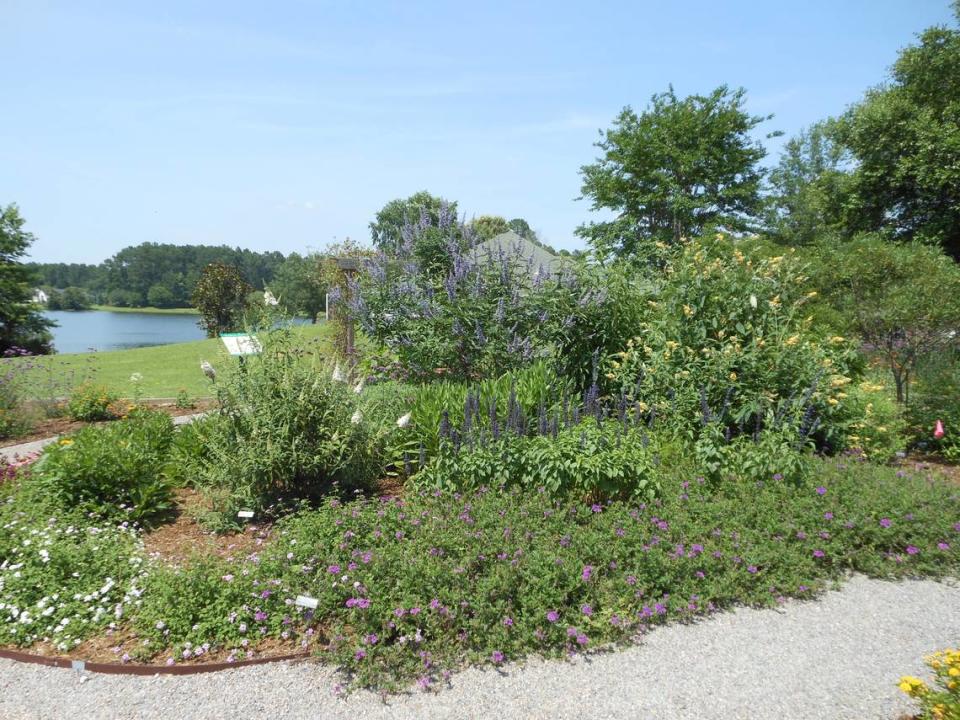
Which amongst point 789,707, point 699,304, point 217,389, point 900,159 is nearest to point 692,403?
point 699,304

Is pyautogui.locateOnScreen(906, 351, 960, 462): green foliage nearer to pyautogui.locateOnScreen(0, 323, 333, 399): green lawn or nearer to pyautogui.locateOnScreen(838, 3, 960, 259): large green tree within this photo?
pyautogui.locateOnScreen(0, 323, 333, 399): green lawn

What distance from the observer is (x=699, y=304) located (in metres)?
6.01

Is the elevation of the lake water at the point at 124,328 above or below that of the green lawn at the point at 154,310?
below

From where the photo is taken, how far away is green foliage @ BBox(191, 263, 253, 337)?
96.6ft

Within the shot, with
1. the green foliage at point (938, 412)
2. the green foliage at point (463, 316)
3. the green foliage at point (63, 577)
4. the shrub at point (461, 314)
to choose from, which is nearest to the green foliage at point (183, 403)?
the shrub at point (461, 314)

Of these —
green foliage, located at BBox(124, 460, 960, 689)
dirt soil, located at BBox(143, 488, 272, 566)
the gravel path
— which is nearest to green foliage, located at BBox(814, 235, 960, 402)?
green foliage, located at BBox(124, 460, 960, 689)

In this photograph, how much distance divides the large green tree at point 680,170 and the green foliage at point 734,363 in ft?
63.5

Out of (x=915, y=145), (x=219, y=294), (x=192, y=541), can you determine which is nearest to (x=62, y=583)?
(x=192, y=541)

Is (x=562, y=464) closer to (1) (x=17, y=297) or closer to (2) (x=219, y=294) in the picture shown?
(1) (x=17, y=297)

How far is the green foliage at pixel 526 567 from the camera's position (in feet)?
9.92

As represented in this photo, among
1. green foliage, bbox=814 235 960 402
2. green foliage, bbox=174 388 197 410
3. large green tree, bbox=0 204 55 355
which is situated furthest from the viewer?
large green tree, bbox=0 204 55 355

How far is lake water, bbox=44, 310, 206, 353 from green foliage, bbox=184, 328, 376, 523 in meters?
32.4

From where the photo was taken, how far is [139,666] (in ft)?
9.41

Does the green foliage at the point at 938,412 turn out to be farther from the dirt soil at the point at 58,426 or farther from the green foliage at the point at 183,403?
the green foliage at the point at 183,403
